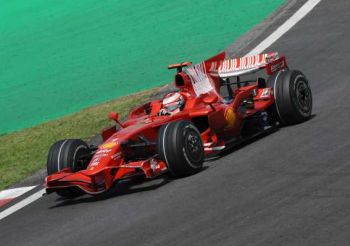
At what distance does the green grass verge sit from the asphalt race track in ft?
8.55

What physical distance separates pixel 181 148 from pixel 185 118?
98 centimetres

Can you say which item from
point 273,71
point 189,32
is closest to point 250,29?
point 189,32

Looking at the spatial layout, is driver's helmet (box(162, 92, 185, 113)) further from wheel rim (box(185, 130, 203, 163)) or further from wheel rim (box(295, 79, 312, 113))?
wheel rim (box(295, 79, 312, 113))

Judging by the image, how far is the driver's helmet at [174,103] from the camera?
36.8 ft

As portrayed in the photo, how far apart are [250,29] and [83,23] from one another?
4.85m

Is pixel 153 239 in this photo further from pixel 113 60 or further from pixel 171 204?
pixel 113 60

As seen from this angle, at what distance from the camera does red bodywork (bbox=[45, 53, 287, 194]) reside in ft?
33.1

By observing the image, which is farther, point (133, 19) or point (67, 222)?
point (133, 19)

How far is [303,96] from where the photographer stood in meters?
11.5

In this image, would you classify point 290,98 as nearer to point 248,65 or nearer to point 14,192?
point 248,65

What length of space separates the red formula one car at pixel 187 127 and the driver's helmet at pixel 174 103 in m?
0.01

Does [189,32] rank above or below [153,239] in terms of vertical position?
above

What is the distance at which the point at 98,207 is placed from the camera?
10008 mm

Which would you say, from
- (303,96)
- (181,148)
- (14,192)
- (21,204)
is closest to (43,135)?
(14,192)
